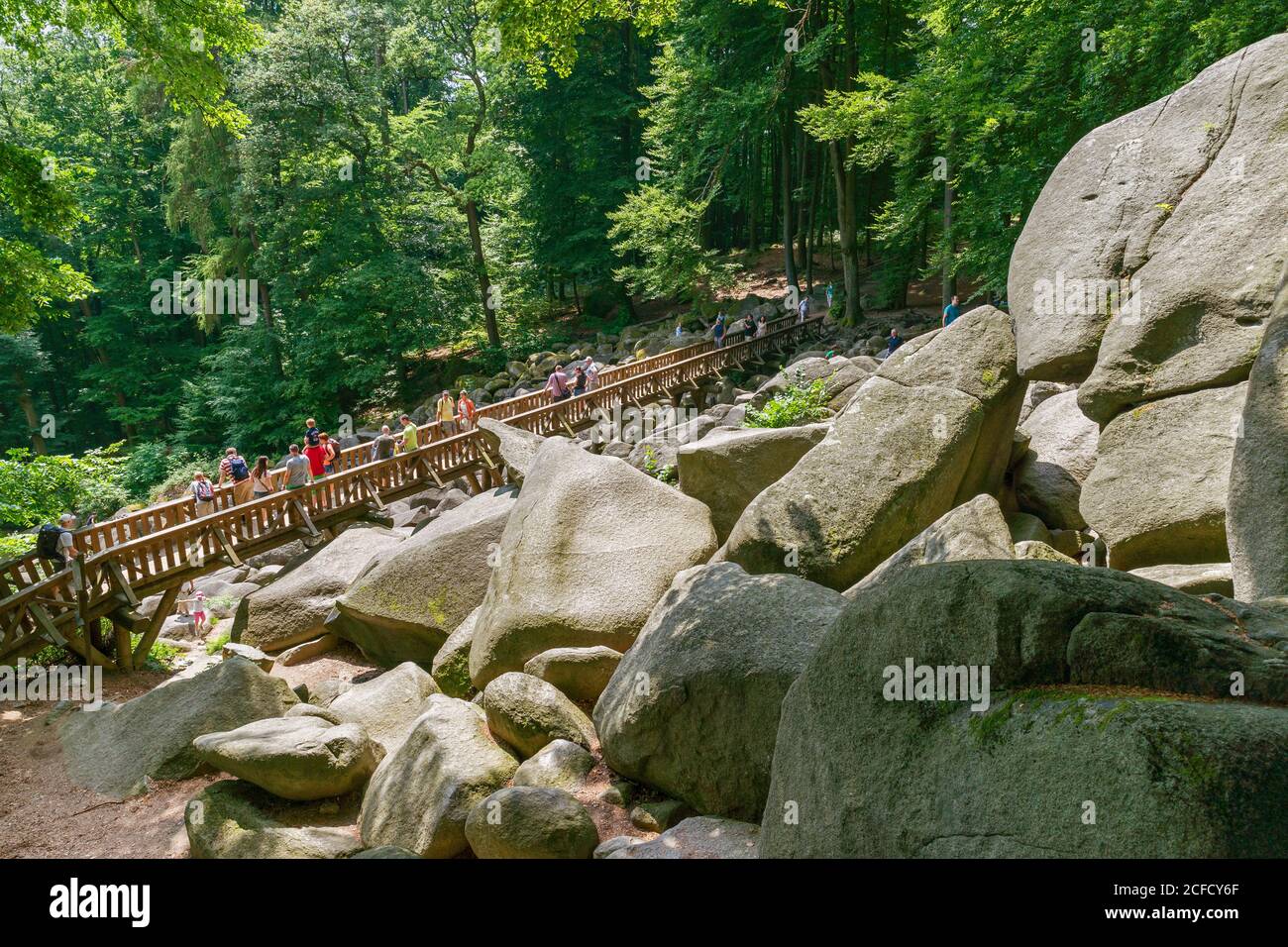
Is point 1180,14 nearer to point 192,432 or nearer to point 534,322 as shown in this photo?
point 534,322

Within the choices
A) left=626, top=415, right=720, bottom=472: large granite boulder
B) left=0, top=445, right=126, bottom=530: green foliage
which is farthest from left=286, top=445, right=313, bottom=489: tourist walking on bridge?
left=626, top=415, right=720, bottom=472: large granite boulder

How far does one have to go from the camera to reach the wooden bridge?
469 inches

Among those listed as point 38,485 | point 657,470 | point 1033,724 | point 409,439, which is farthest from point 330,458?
point 1033,724

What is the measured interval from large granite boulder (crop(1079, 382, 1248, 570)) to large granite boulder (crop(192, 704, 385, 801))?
24.7ft

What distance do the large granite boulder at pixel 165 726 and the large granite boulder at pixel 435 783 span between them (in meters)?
2.54

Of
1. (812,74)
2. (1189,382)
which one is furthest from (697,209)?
(1189,382)

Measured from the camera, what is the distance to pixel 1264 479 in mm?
5457

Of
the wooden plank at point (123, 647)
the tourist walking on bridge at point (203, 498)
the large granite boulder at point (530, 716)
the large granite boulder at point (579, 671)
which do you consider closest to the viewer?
the large granite boulder at point (530, 716)

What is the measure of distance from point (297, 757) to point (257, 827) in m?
0.67

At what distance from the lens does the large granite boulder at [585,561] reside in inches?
358

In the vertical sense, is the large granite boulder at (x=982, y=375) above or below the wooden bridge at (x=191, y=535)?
above

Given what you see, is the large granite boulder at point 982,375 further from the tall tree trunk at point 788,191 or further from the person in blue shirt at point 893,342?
the tall tree trunk at point 788,191

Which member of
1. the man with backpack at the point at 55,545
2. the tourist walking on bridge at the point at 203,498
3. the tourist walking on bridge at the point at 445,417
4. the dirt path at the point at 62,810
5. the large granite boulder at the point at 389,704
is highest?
the tourist walking on bridge at the point at 445,417

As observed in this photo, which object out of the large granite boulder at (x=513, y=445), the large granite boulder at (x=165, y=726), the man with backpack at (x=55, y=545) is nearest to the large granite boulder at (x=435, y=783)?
the large granite boulder at (x=165, y=726)
